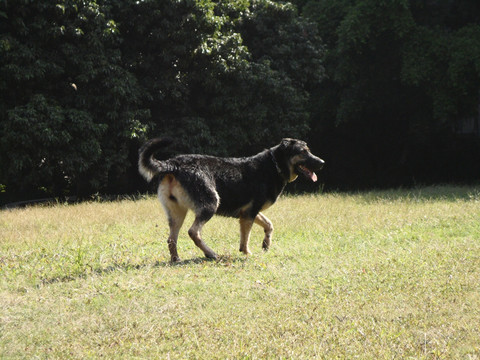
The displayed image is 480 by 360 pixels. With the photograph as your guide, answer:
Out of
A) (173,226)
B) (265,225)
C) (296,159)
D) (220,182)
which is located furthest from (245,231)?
(296,159)

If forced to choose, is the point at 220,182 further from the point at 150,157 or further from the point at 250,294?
the point at 250,294

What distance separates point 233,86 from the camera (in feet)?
66.2

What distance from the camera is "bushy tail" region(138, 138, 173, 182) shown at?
7.34m

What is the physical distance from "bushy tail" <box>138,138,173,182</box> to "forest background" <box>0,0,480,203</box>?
30.2ft

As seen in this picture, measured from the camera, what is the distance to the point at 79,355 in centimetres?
438

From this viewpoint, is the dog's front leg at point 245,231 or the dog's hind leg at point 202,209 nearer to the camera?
the dog's hind leg at point 202,209

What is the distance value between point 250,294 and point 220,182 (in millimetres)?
2331

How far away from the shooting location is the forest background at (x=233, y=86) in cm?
1652

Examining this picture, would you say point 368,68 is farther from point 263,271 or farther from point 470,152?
point 263,271

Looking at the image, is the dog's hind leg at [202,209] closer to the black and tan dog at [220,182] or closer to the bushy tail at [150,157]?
the black and tan dog at [220,182]

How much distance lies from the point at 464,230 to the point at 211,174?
480 centimetres

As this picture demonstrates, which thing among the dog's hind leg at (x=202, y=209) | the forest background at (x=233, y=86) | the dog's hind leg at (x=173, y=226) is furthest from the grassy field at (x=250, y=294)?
the forest background at (x=233, y=86)

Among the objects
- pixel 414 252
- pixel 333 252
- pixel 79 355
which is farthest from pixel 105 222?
pixel 79 355

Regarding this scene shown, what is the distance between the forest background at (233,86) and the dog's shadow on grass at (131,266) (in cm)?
926
